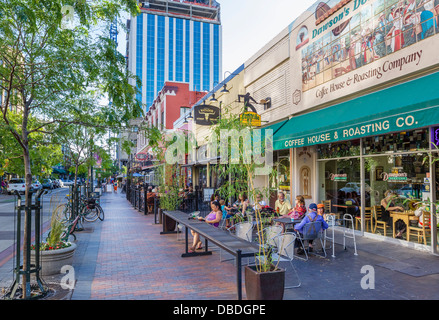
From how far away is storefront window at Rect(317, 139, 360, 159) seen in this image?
9.88m

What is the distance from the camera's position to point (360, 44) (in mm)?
8992

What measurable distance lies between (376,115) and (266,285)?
487 centimetres

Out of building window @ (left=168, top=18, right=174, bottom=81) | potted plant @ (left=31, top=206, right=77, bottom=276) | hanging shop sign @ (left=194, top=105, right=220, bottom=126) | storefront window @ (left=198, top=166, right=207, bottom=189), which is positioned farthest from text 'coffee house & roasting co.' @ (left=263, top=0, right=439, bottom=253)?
building window @ (left=168, top=18, right=174, bottom=81)

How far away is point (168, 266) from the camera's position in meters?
6.88

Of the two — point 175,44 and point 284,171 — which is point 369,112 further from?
point 175,44

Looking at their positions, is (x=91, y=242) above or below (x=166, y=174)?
below

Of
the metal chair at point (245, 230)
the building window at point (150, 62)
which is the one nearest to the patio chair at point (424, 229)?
the metal chair at point (245, 230)

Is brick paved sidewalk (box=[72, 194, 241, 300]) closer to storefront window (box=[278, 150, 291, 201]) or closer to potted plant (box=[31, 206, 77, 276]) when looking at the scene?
potted plant (box=[31, 206, 77, 276])

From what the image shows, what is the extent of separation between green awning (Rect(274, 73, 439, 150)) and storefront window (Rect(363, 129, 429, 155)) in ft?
3.78
